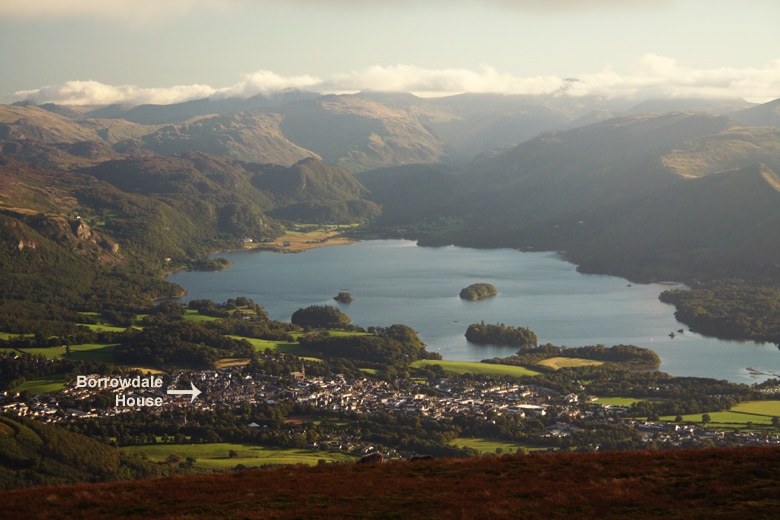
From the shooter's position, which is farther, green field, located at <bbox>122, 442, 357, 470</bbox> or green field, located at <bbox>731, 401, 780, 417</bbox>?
green field, located at <bbox>731, 401, 780, 417</bbox>

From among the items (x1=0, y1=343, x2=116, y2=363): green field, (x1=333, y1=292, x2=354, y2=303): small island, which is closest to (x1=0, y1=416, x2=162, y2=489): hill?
(x1=0, y1=343, x2=116, y2=363): green field

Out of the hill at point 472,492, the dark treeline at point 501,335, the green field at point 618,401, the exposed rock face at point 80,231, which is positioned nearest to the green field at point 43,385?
the green field at point 618,401

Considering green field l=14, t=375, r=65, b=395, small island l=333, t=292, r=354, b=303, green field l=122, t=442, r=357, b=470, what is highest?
small island l=333, t=292, r=354, b=303

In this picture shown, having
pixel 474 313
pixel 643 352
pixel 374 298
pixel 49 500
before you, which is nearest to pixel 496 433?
pixel 643 352

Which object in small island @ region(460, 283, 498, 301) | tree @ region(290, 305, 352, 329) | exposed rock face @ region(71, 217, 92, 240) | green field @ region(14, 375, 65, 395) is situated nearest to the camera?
green field @ region(14, 375, 65, 395)

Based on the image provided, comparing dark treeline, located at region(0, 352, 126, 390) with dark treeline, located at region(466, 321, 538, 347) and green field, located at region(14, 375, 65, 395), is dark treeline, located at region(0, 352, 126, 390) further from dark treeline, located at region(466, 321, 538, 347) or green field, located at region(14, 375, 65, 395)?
dark treeline, located at region(466, 321, 538, 347)

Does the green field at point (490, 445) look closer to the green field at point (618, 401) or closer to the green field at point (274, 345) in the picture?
the green field at point (618, 401)

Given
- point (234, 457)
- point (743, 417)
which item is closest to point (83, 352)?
point (234, 457)
